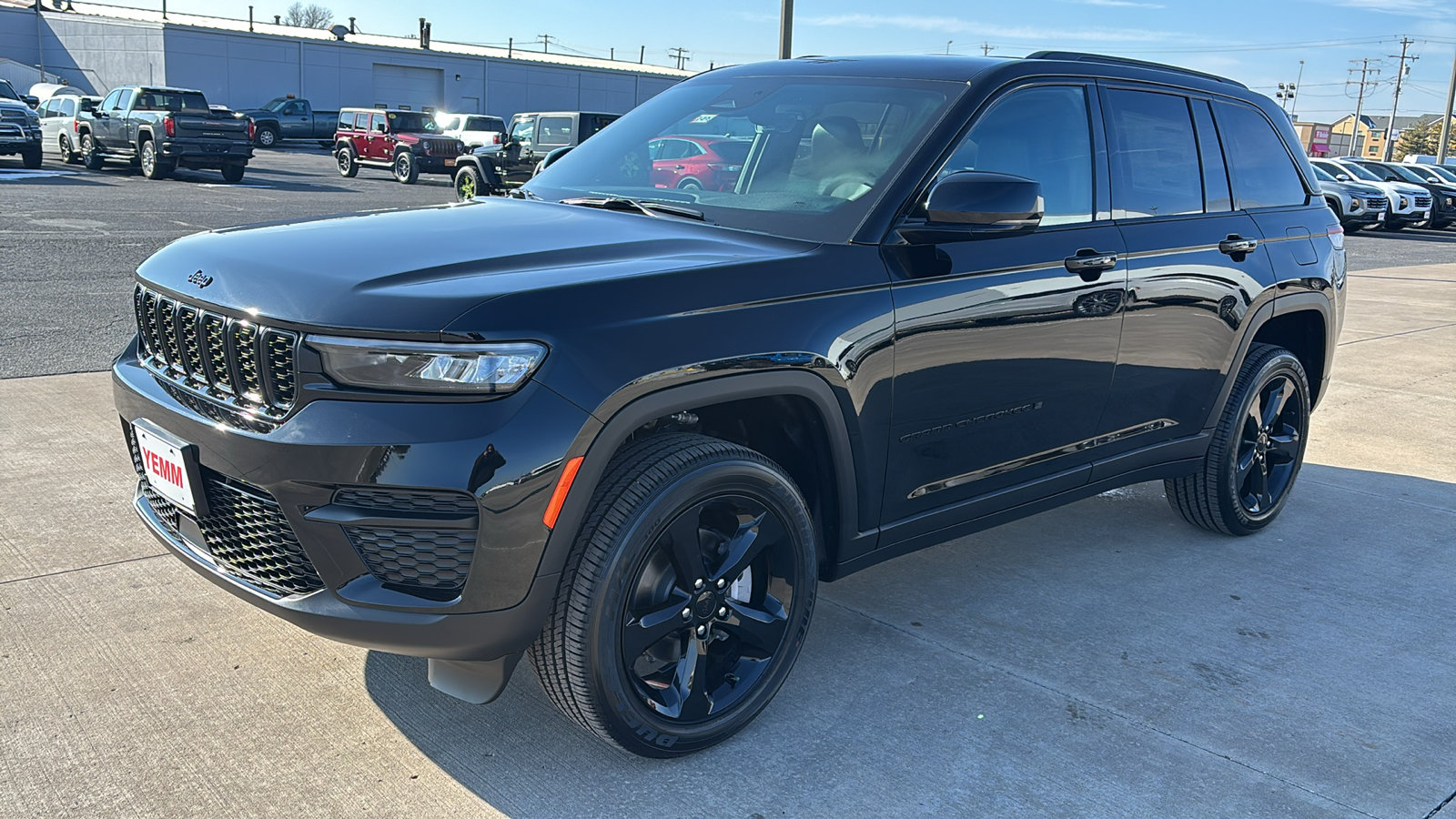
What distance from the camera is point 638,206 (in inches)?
143

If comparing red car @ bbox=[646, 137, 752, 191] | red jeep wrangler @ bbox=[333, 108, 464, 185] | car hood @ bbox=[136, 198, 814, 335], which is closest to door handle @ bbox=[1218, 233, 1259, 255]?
red car @ bbox=[646, 137, 752, 191]

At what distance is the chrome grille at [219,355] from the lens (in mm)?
2570

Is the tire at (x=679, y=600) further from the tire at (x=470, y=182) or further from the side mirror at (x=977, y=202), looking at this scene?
the tire at (x=470, y=182)

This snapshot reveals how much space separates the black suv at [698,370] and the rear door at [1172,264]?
2 cm

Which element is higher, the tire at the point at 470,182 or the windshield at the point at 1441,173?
the windshield at the point at 1441,173

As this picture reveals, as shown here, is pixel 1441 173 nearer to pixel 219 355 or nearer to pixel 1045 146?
pixel 1045 146

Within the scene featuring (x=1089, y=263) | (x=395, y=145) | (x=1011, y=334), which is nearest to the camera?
(x=1011, y=334)

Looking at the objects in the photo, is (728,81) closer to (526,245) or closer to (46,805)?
(526,245)

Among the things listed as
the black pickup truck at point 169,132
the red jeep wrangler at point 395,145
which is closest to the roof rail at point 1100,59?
the black pickup truck at point 169,132

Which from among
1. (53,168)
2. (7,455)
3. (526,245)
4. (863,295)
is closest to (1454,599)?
(863,295)

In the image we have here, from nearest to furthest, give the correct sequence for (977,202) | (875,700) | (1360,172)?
(977,202), (875,700), (1360,172)

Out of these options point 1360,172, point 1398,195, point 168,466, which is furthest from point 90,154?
point 1398,195

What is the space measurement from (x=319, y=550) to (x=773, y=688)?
49.3 inches

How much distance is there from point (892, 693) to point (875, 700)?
7 centimetres
